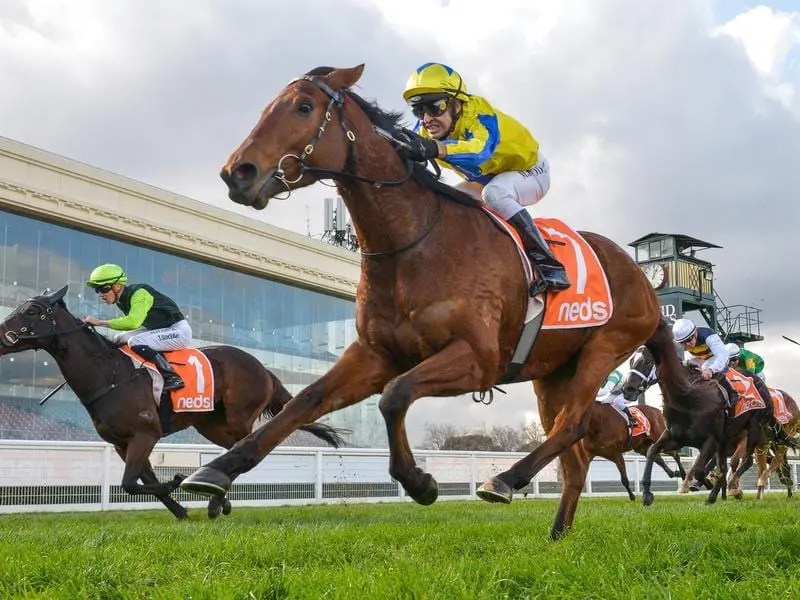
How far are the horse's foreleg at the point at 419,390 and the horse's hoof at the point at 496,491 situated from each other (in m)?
0.26

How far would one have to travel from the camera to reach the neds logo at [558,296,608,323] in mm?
4664

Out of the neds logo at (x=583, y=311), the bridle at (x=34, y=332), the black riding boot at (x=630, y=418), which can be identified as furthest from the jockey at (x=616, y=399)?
the neds logo at (x=583, y=311)

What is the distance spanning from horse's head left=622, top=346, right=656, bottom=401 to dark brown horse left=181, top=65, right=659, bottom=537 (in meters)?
4.76

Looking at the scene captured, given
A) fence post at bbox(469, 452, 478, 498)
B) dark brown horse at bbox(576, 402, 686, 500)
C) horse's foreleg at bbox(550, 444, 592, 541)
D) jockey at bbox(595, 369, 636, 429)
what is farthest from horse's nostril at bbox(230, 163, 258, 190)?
fence post at bbox(469, 452, 478, 498)

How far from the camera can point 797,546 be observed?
375 centimetres

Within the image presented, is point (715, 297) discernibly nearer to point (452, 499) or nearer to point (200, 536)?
point (452, 499)

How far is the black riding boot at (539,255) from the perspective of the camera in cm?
454

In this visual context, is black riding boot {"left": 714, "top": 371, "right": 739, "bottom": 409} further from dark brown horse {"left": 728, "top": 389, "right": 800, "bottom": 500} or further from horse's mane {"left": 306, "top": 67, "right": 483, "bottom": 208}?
horse's mane {"left": 306, "top": 67, "right": 483, "bottom": 208}

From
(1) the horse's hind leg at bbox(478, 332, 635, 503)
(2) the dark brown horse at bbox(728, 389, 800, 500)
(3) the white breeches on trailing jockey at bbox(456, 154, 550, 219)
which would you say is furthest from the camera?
(2) the dark brown horse at bbox(728, 389, 800, 500)

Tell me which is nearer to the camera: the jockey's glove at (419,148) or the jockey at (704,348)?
the jockey's glove at (419,148)

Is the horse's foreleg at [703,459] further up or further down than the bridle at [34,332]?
further down

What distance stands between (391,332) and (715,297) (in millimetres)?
33033

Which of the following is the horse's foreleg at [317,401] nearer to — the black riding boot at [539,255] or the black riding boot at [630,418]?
the black riding boot at [539,255]

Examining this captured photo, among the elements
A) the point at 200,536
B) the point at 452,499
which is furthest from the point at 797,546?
the point at 452,499
